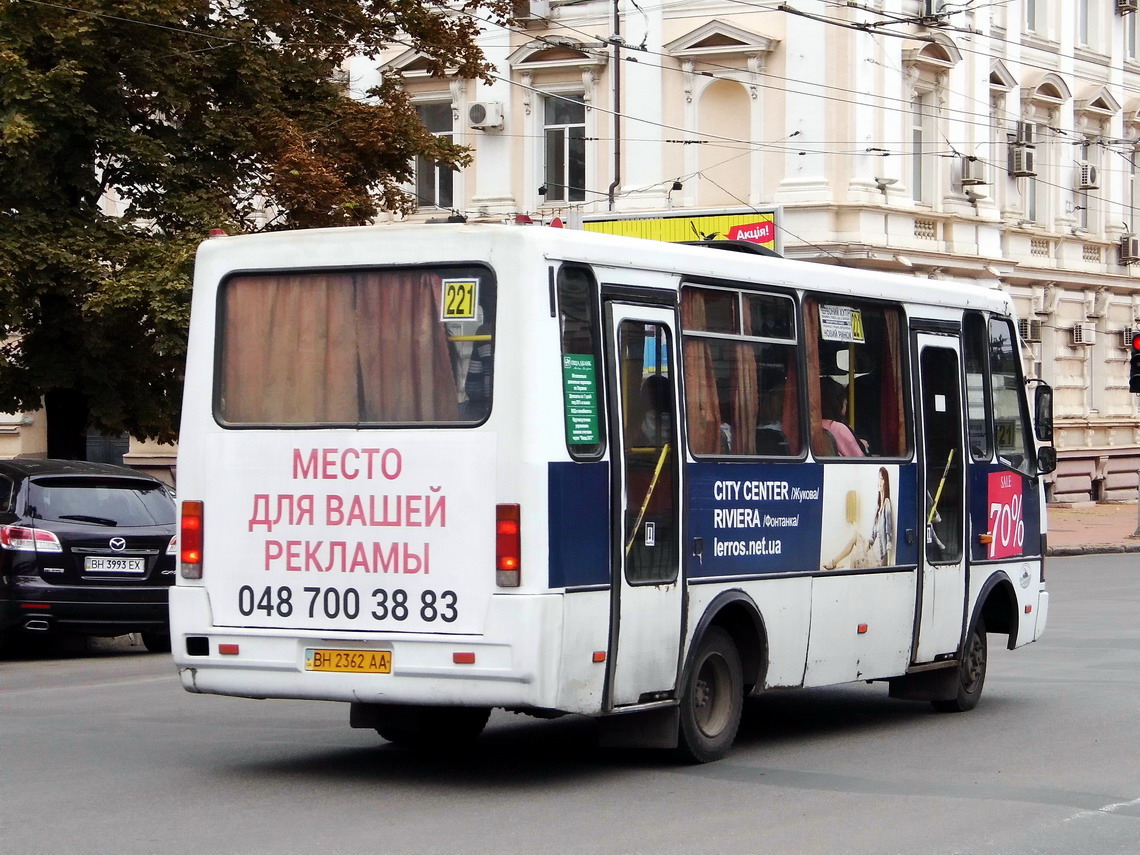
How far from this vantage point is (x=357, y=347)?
9.55 meters

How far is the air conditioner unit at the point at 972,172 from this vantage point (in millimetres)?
39188

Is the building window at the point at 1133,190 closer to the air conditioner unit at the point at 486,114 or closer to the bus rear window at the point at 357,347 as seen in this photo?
the air conditioner unit at the point at 486,114

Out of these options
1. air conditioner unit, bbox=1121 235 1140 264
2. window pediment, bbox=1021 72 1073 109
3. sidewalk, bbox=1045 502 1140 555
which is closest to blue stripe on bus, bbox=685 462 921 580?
sidewalk, bbox=1045 502 1140 555

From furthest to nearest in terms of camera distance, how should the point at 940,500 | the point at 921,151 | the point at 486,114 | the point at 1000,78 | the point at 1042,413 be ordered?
the point at 1000,78, the point at 486,114, the point at 921,151, the point at 1042,413, the point at 940,500

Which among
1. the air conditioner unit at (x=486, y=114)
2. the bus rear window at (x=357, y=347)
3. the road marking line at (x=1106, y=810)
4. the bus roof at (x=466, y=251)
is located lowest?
the road marking line at (x=1106, y=810)

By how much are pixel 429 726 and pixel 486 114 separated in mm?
29688

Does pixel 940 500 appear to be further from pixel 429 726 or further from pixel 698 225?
pixel 698 225

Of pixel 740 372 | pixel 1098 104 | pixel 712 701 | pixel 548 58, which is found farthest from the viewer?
pixel 1098 104

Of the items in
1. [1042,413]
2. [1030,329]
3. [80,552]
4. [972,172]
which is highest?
[972,172]

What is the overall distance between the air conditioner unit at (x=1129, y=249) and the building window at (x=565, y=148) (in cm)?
1421

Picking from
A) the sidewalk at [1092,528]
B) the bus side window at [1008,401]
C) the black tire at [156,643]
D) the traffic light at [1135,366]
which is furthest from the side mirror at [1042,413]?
the sidewalk at [1092,528]

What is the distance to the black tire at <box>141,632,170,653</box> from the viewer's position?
1727 cm

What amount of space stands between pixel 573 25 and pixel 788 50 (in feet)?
15.2

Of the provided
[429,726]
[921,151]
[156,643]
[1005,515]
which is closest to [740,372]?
[429,726]
